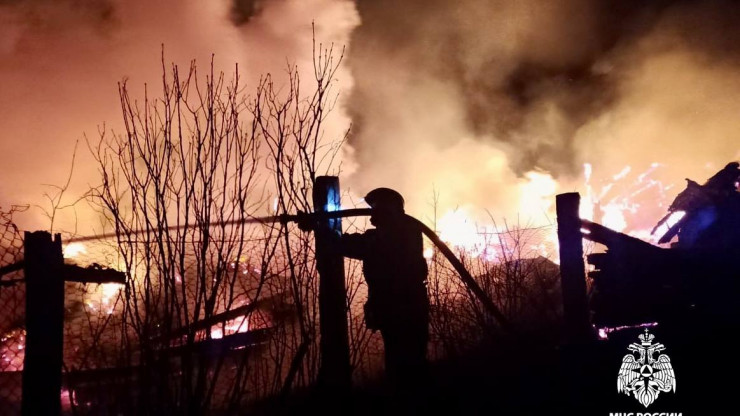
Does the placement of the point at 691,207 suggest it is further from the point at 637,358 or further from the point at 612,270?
the point at 637,358

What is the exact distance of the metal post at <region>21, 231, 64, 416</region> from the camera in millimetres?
3504

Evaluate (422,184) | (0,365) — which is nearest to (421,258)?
(0,365)

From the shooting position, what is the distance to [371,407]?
19.2 feet

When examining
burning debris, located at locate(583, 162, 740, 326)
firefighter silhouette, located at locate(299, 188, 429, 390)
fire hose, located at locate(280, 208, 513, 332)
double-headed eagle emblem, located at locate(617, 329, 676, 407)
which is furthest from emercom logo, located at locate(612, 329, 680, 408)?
firefighter silhouette, located at locate(299, 188, 429, 390)

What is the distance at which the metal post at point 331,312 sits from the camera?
14.7 feet

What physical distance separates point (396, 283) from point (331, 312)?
2.51ft

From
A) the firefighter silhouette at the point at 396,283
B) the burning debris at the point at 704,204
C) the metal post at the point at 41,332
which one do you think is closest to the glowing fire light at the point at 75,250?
the metal post at the point at 41,332

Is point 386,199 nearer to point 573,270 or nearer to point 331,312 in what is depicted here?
point 331,312

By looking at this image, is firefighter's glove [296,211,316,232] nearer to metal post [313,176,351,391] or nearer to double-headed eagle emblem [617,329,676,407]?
metal post [313,176,351,391]

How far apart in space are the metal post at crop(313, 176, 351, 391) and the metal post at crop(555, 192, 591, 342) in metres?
2.34

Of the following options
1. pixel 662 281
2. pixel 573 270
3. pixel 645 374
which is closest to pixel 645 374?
pixel 645 374

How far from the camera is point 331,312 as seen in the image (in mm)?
4477

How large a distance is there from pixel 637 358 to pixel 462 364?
344 cm

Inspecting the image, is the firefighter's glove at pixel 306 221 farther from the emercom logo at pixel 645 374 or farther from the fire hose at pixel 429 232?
the emercom logo at pixel 645 374
